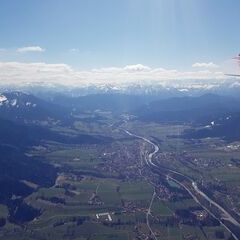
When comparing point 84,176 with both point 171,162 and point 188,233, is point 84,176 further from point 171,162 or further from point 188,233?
point 188,233

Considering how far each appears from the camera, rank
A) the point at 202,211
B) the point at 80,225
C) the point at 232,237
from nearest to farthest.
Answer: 1. the point at 232,237
2. the point at 80,225
3. the point at 202,211

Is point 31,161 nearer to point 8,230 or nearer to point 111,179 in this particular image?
point 111,179

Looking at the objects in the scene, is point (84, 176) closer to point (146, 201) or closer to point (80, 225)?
point (146, 201)

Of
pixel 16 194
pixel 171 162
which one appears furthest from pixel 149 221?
pixel 171 162

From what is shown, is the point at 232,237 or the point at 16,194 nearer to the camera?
the point at 232,237

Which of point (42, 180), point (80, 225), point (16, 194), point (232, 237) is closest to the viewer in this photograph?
point (232, 237)

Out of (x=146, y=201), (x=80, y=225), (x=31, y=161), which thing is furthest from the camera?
(x=31, y=161)

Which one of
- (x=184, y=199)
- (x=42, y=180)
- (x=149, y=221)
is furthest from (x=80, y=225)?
(x=42, y=180)

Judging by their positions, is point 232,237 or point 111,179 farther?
point 111,179

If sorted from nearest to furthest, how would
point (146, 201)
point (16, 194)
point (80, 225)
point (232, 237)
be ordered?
point (232, 237), point (80, 225), point (146, 201), point (16, 194)
